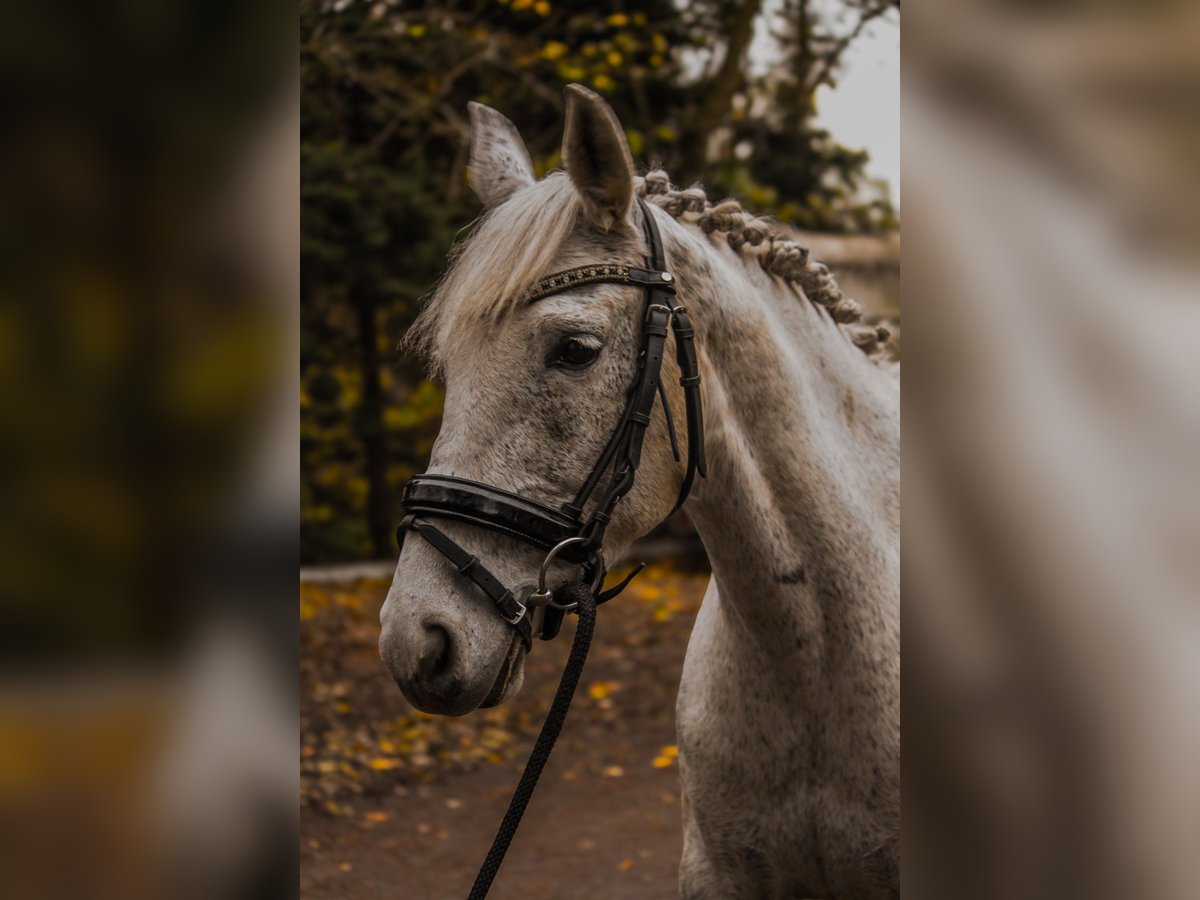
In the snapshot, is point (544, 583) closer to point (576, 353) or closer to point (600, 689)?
point (576, 353)

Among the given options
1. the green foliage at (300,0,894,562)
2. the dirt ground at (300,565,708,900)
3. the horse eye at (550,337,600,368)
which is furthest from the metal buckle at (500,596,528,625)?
the green foliage at (300,0,894,562)

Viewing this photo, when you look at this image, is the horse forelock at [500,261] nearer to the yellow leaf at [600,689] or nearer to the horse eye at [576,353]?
the horse eye at [576,353]

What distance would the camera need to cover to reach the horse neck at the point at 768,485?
2139mm

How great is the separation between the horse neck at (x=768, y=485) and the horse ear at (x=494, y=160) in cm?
40

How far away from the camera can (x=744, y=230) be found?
2352 millimetres

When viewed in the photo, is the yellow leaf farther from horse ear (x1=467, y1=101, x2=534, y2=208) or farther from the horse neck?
horse ear (x1=467, y1=101, x2=534, y2=208)
